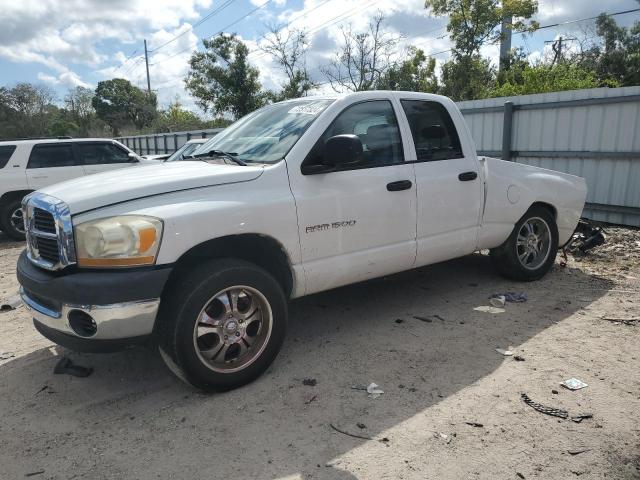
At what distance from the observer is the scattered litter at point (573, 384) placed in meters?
3.33

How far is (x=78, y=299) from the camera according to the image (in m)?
2.87

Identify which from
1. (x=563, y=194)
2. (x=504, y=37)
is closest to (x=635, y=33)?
(x=504, y=37)

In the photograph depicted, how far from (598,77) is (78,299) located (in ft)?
124

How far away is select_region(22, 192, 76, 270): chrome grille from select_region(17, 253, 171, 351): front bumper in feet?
0.37

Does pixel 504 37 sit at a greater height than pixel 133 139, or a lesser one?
greater

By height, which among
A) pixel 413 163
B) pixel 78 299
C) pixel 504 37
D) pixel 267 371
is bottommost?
pixel 267 371

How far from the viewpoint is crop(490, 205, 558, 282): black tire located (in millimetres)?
5293

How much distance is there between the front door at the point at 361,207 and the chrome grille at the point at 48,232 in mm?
1436

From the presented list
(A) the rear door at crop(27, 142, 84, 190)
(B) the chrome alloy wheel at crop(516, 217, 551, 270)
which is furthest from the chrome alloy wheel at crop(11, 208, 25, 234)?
(B) the chrome alloy wheel at crop(516, 217, 551, 270)

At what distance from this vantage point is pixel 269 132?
3973 mm

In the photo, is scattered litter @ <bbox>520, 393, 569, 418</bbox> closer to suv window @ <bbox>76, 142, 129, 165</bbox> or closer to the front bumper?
the front bumper

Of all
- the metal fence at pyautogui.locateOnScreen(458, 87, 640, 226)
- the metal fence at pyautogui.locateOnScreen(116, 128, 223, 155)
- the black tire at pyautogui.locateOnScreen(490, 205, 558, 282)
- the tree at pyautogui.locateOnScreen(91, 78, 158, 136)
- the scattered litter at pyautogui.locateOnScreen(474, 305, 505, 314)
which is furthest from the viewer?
the tree at pyautogui.locateOnScreen(91, 78, 158, 136)

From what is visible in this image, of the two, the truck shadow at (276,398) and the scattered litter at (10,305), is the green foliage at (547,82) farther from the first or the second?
the scattered litter at (10,305)

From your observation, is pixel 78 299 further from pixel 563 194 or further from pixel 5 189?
pixel 5 189
